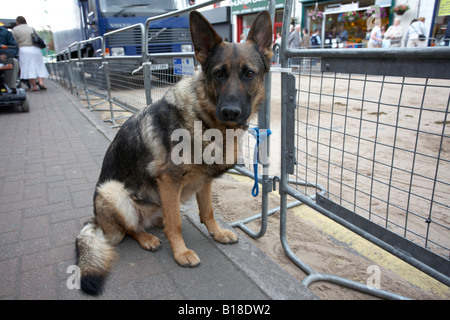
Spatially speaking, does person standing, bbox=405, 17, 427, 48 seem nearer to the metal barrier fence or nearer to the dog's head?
the metal barrier fence

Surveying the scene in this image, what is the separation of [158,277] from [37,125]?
625 cm

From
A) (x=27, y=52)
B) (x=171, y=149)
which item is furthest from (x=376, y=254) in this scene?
(x=27, y=52)

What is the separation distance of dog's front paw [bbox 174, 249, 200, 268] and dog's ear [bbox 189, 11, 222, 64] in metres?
1.44

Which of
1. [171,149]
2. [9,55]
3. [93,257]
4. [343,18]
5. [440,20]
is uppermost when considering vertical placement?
[343,18]

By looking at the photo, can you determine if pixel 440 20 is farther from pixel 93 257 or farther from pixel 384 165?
pixel 93 257

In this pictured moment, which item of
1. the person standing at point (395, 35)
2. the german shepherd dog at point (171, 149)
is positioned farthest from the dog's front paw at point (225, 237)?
the person standing at point (395, 35)

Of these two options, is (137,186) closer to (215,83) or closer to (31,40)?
(215,83)

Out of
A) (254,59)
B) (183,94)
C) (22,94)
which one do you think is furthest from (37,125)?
(254,59)

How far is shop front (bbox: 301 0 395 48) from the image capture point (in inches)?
642

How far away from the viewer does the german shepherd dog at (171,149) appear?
2055mm

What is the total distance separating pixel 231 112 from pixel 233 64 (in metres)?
0.38

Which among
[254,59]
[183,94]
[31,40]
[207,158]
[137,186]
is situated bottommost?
[137,186]

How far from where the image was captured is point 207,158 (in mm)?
2104

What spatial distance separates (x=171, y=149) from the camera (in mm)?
2129
